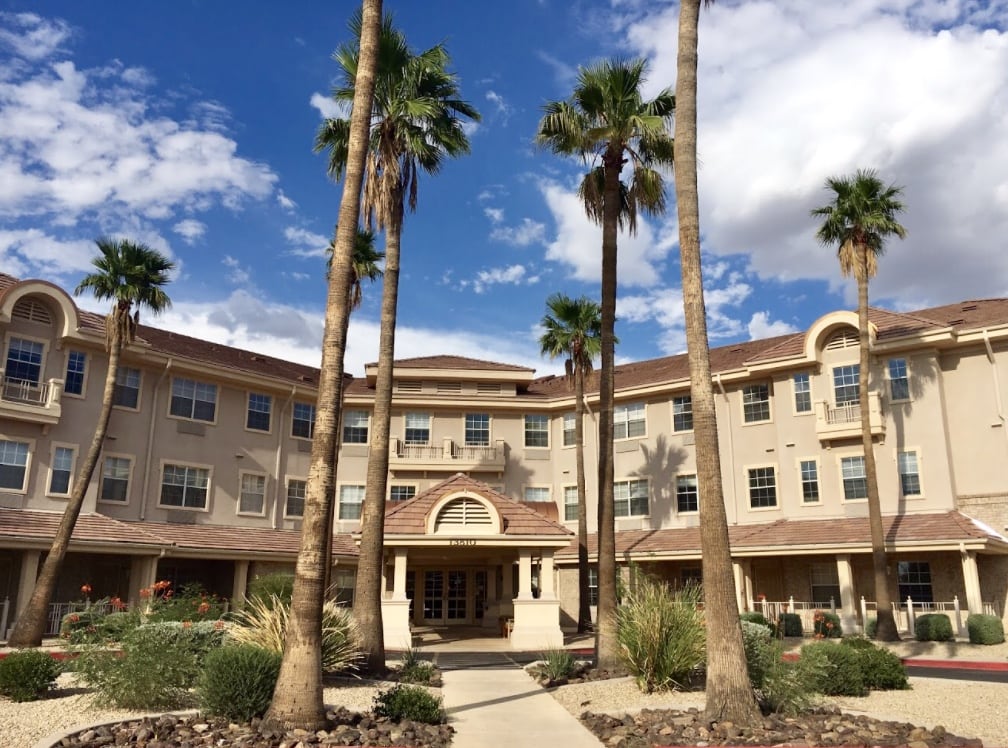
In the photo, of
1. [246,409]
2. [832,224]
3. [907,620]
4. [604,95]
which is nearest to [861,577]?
Answer: [907,620]

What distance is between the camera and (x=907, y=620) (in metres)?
26.5

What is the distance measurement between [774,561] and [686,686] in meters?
17.6

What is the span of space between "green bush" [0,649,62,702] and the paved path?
19.5 ft

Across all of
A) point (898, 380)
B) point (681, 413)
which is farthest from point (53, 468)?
point (898, 380)

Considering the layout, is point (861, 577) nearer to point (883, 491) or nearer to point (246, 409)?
point (883, 491)

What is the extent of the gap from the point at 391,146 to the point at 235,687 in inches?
514

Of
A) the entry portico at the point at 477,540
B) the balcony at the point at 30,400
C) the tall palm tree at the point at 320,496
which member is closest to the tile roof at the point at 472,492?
the entry portico at the point at 477,540

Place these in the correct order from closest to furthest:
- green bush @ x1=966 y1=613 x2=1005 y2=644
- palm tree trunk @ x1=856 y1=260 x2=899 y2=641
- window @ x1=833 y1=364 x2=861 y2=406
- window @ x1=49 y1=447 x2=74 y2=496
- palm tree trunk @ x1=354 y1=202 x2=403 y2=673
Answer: palm tree trunk @ x1=354 y1=202 x2=403 y2=673, green bush @ x1=966 y1=613 x2=1005 y2=644, palm tree trunk @ x1=856 y1=260 x2=899 y2=641, window @ x1=49 y1=447 x2=74 y2=496, window @ x1=833 y1=364 x2=861 y2=406

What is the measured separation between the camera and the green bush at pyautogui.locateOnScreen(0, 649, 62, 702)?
39.8 feet

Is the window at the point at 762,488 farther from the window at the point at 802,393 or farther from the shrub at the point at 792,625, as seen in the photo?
the shrub at the point at 792,625

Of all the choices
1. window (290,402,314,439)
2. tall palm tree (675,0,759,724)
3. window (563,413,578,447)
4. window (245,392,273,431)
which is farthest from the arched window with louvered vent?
tall palm tree (675,0,759,724)

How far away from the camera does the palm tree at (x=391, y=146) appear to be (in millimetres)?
18578

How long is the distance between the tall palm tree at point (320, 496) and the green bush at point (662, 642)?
571 cm

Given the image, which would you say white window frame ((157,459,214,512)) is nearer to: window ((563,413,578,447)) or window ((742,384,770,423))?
window ((563,413,578,447))
